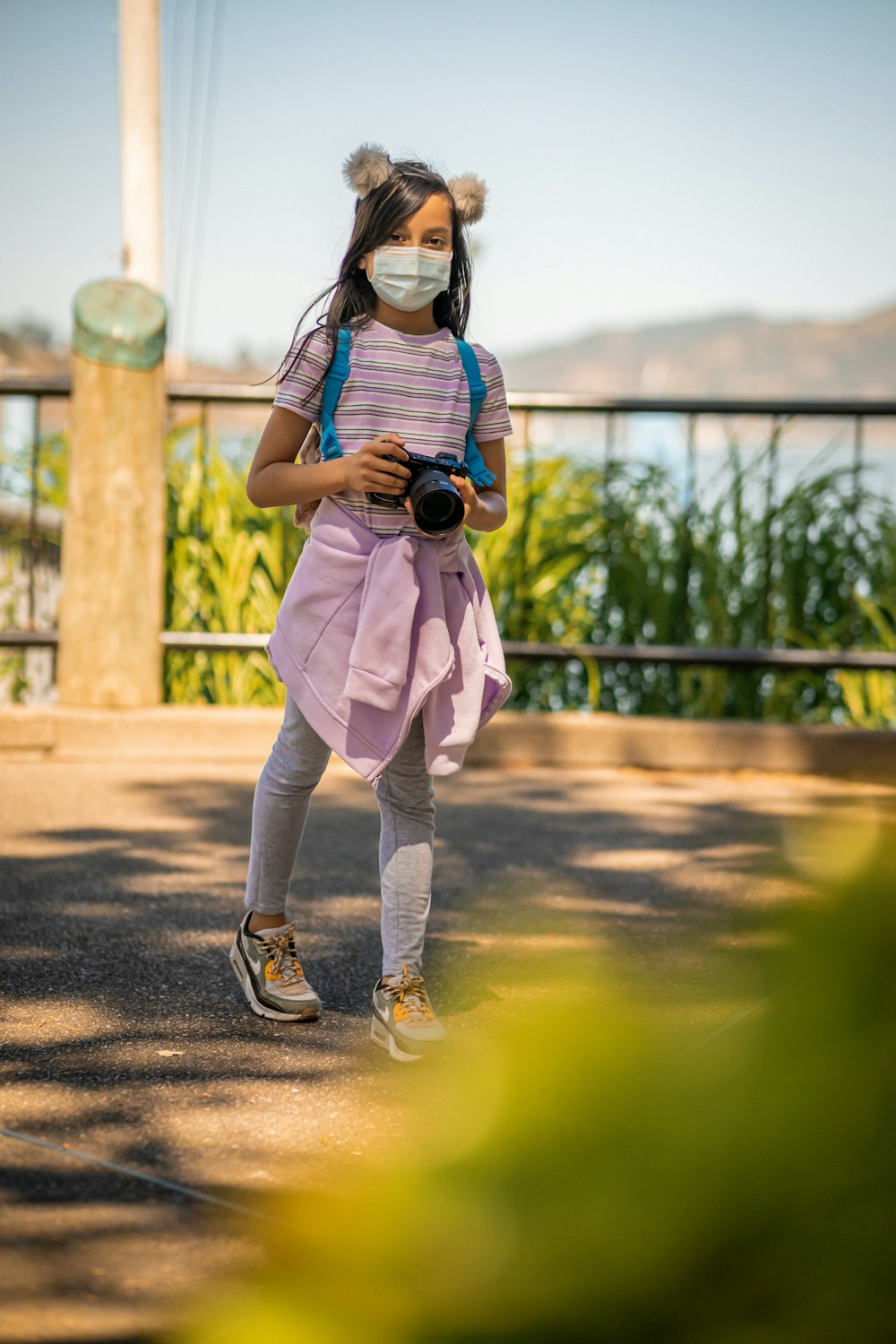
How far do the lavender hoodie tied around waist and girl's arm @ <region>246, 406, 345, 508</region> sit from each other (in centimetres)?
9

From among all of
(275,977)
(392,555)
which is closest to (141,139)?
(392,555)

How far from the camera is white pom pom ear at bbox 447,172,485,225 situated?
2.73 m

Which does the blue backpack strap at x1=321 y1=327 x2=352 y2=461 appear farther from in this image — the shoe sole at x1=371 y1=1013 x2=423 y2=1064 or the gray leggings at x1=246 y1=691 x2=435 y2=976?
the shoe sole at x1=371 y1=1013 x2=423 y2=1064

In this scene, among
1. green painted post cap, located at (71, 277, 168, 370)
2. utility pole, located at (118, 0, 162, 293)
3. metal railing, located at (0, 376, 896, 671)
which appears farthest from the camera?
utility pole, located at (118, 0, 162, 293)

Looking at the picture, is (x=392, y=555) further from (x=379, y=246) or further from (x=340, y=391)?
(x=379, y=246)

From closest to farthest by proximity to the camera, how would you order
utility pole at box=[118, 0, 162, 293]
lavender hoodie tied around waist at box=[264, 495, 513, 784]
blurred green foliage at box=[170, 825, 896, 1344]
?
blurred green foliage at box=[170, 825, 896, 1344] → lavender hoodie tied around waist at box=[264, 495, 513, 784] → utility pole at box=[118, 0, 162, 293]

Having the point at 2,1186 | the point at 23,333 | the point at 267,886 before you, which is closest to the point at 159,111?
the point at 267,886

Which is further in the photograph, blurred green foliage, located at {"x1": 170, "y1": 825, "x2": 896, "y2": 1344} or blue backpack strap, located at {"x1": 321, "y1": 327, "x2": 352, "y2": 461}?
blue backpack strap, located at {"x1": 321, "y1": 327, "x2": 352, "y2": 461}

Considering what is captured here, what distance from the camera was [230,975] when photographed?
3162 mm

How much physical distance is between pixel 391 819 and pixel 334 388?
2.75 feet

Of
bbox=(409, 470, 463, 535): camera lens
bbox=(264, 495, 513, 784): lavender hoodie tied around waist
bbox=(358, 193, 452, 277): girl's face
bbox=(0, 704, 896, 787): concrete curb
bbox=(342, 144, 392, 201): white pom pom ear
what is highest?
bbox=(342, 144, 392, 201): white pom pom ear

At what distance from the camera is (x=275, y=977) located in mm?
2893

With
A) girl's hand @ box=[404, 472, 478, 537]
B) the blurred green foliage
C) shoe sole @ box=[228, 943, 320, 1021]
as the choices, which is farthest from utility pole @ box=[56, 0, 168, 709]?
the blurred green foliage

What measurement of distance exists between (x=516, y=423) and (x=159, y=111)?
222 centimetres
